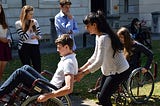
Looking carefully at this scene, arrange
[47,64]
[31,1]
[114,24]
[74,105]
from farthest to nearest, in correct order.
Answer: [114,24] < [31,1] < [47,64] < [74,105]

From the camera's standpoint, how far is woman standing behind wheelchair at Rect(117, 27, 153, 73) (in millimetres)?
6855

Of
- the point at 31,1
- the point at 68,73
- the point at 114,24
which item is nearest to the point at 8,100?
the point at 68,73

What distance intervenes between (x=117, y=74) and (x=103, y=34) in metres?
0.62

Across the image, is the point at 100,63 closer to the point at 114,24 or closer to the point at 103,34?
the point at 103,34

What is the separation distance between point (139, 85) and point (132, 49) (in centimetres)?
80

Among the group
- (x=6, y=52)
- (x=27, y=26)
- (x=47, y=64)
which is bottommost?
(x=47, y=64)

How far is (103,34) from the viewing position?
5633mm

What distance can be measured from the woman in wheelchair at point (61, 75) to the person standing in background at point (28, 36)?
7.92 feet

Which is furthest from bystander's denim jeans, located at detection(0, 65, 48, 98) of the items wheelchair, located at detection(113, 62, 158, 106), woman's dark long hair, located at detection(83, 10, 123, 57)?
wheelchair, located at detection(113, 62, 158, 106)

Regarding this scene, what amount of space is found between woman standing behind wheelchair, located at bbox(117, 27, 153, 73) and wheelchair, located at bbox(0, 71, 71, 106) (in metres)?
1.62

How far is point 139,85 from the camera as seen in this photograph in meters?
7.75

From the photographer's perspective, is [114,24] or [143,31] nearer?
[143,31]

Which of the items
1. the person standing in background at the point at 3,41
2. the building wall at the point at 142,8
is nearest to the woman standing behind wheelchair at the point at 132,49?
the person standing in background at the point at 3,41

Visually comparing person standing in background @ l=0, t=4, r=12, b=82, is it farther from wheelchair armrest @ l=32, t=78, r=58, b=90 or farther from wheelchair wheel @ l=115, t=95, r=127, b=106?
wheelchair armrest @ l=32, t=78, r=58, b=90
